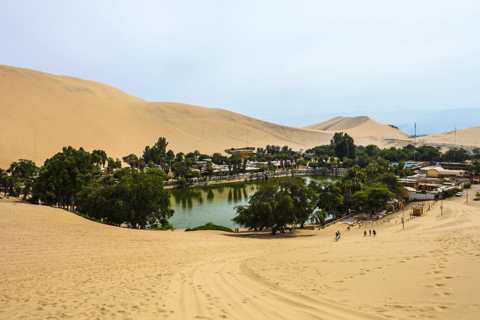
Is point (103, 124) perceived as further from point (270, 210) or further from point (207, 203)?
point (270, 210)

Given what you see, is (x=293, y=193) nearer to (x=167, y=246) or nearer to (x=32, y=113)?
(x=167, y=246)

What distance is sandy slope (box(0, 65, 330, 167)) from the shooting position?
85125mm

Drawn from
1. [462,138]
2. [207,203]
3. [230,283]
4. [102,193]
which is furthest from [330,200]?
A: [462,138]

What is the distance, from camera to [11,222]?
14.4 metres

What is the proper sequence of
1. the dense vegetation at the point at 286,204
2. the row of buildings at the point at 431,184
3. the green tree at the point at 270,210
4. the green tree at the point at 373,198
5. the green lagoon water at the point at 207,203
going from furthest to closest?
the row of buildings at the point at 431,184 < the green lagoon water at the point at 207,203 < the green tree at the point at 373,198 < the dense vegetation at the point at 286,204 < the green tree at the point at 270,210

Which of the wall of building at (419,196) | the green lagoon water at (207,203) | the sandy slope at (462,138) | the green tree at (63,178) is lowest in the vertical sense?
the green lagoon water at (207,203)

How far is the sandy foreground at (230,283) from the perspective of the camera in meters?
5.33

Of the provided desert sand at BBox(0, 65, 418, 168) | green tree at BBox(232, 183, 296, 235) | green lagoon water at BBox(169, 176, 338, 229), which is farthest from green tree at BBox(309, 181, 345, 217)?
desert sand at BBox(0, 65, 418, 168)

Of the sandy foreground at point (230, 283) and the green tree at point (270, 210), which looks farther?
the green tree at point (270, 210)

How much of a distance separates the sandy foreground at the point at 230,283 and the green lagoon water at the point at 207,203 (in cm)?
1759

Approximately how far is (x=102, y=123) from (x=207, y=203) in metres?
92.6

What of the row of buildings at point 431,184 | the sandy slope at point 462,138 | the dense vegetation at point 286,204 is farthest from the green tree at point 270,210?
the sandy slope at point 462,138

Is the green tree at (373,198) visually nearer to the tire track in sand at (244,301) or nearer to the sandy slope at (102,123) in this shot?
the tire track in sand at (244,301)

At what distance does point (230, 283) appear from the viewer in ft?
24.4
